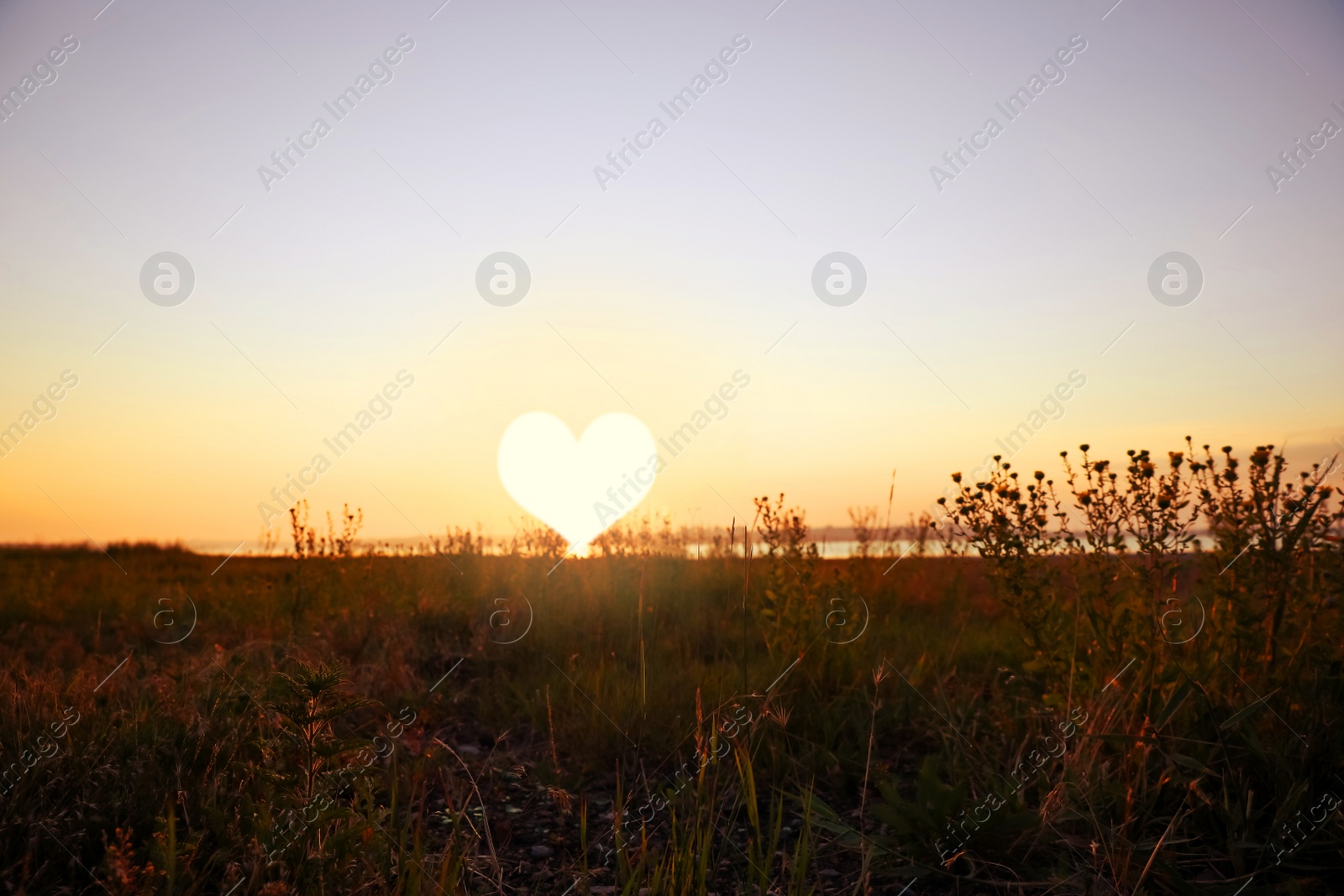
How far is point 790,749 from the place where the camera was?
3.47 m

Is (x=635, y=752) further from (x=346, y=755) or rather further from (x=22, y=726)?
(x=22, y=726)

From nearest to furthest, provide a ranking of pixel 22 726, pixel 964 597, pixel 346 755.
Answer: pixel 22 726, pixel 346 755, pixel 964 597

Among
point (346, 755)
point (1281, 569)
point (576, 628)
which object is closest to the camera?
point (1281, 569)

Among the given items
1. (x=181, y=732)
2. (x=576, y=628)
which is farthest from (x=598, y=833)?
(x=576, y=628)

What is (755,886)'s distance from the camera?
96.8 inches

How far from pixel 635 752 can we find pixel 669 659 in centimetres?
144

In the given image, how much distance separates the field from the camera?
7.25 ft

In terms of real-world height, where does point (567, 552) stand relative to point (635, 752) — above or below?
above

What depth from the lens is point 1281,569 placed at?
2.98 metres

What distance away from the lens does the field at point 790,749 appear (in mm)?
2211

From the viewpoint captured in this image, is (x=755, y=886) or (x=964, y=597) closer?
(x=755, y=886)

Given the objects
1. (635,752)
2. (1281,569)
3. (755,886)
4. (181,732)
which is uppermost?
(1281,569)

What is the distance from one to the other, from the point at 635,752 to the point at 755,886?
95 centimetres

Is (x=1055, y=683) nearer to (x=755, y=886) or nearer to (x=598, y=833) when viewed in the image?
(x=755, y=886)
